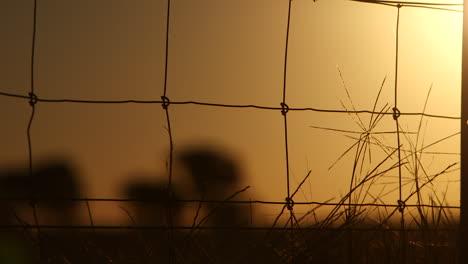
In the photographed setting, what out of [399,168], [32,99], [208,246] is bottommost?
[208,246]

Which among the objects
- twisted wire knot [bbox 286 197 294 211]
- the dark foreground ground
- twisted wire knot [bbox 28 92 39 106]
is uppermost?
twisted wire knot [bbox 28 92 39 106]

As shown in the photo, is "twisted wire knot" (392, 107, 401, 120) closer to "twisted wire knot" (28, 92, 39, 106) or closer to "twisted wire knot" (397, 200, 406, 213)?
"twisted wire knot" (397, 200, 406, 213)

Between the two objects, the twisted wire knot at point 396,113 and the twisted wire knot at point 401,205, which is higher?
the twisted wire knot at point 396,113

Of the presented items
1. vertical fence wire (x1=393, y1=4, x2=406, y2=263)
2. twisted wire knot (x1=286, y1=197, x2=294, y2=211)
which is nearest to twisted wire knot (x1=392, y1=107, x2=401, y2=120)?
vertical fence wire (x1=393, y1=4, x2=406, y2=263)

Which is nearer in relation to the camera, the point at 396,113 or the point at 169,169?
the point at 169,169

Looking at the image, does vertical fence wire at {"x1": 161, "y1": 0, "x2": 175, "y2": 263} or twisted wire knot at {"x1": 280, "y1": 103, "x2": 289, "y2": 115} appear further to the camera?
twisted wire knot at {"x1": 280, "y1": 103, "x2": 289, "y2": 115}

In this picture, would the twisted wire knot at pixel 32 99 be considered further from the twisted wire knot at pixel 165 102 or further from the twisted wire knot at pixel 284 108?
the twisted wire knot at pixel 284 108

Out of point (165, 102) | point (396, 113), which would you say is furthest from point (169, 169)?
point (396, 113)

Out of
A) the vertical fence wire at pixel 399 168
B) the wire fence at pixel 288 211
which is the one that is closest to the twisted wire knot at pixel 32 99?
the wire fence at pixel 288 211

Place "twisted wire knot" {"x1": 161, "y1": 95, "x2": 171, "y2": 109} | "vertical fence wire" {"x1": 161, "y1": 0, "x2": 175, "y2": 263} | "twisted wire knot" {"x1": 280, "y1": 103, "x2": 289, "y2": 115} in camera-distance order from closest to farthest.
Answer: "vertical fence wire" {"x1": 161, "y1": 0, "x2": 175, "y2": 263}
"twisted wire knot" {"x1": 161, "y1": 95, "x2": 171, "y2": 109}
"twisted wire knot" {"x1": 280, "y1": 103, "x2": 289, "y2": 115}

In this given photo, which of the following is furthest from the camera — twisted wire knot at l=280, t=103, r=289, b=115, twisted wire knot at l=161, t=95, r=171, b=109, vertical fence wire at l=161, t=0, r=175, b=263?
twisted wire knot at l=280, t=103, r=289, b=115

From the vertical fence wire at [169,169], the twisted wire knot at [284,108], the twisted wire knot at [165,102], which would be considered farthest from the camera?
the twisted wire knot at [284,108]

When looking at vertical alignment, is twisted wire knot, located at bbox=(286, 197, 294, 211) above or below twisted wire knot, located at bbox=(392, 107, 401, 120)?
below

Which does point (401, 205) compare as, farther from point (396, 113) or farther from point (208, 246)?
point (208, 246)
